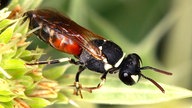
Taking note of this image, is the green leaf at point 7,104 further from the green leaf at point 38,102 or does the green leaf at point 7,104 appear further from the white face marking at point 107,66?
the white face marking at point 107,66

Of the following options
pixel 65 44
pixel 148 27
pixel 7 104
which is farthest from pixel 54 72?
pixel 148 27

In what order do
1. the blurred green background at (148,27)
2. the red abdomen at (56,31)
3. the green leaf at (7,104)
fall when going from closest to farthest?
the green leaf at (7,104) → the red abdomen at (56,31) → the blurred green background at (148,27)

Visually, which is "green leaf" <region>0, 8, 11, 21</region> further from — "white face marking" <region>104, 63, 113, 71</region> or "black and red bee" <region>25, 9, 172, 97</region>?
"white face marking" <region>104, 63, 113, 71</region>

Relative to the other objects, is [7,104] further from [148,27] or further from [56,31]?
[148,27]

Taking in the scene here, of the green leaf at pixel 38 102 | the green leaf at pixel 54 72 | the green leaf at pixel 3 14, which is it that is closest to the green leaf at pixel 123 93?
the green leaf at pixel 54 72

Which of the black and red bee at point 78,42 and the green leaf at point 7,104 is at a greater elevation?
the black and red bee at point 78,42

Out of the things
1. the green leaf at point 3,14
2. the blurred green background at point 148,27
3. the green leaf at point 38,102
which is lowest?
the green leaf at point 38,102

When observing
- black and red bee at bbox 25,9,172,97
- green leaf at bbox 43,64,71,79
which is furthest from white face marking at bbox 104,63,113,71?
green leaf at bbox 43,64,71,79
